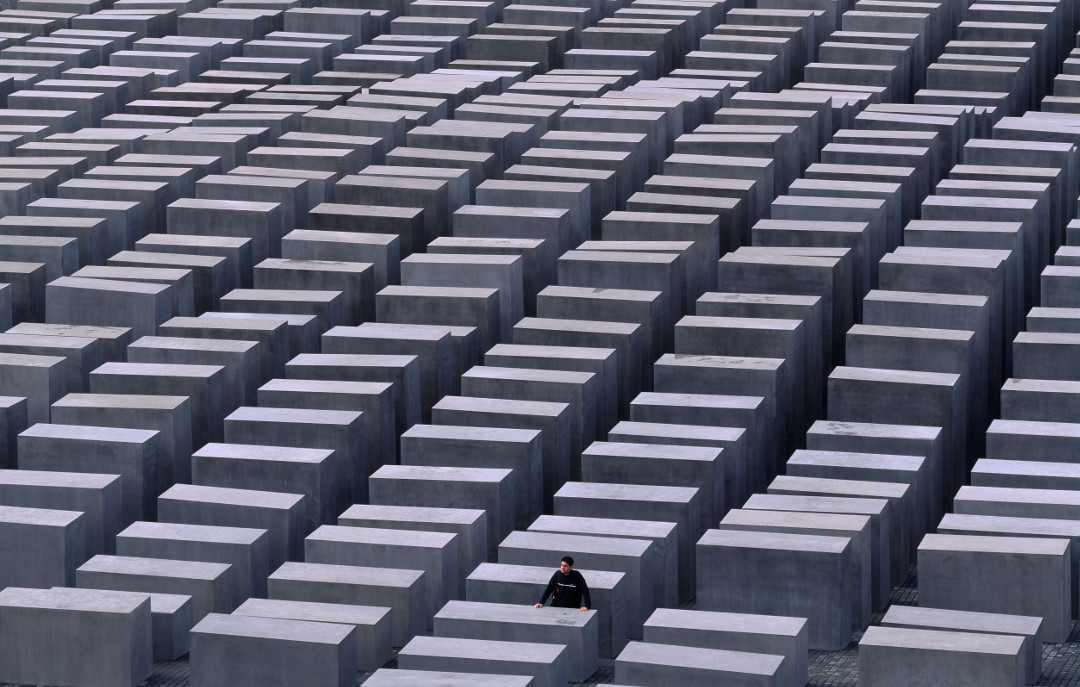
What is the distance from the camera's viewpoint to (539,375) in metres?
29.7

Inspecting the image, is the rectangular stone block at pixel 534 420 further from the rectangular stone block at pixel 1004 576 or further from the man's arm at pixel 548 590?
the rectangular stone block at pixel 1004 576

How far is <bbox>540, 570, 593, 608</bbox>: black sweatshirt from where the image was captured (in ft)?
76.0

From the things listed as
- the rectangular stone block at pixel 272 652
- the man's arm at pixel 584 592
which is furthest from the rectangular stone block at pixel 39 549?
the man's arm at pixel 584 592

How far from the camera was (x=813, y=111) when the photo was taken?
44.2 metres

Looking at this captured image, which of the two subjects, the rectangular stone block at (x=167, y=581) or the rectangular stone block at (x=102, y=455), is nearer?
the rectangular stone block at (x=167, y=581)

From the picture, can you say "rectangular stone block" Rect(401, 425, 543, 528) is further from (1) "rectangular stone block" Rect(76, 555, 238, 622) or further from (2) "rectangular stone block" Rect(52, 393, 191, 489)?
(1) "rectangular stone block" Rect(76, 555, 238, 622)

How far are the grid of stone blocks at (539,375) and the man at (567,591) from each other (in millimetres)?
291

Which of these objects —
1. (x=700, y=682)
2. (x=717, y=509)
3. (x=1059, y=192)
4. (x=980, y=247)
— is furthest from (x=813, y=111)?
(x=700, y=682)

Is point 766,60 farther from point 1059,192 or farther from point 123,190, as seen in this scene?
point 123,190

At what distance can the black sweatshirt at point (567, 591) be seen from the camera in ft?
76.0

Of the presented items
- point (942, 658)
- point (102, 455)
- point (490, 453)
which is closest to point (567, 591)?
point (942, 658)

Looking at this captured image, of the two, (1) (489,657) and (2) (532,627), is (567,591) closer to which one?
(2) (532,627)

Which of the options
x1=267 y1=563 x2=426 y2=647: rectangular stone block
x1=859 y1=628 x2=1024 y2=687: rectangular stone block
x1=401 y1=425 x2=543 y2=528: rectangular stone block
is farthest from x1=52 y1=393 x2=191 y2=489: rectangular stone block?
x1=859 y1=628 x2=1024 y2=687: rectangular stone block

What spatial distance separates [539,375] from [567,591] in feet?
22.7
